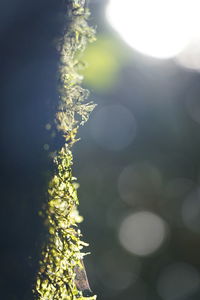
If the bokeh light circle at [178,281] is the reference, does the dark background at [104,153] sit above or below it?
above

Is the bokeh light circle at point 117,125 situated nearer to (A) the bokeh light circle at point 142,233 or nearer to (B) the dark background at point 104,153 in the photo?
(B) the dark background at point 104,153

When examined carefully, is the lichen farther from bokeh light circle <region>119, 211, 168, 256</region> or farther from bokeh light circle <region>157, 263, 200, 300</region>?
bokeh light circle <region>119, 211, 168, 256</region>

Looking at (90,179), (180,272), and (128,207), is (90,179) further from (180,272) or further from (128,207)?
(180,272)

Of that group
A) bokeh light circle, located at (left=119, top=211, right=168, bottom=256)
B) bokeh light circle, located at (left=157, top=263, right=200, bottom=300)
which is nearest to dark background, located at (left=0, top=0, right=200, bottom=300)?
bokeh light circle, located at (left=157, top=263, right=200, bottom=300)

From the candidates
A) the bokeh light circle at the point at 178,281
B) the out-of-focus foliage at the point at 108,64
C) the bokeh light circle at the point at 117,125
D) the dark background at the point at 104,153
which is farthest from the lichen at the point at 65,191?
the bokeh light circle at the point at 117,125

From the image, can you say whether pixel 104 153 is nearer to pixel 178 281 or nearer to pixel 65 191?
pixel 178 281
